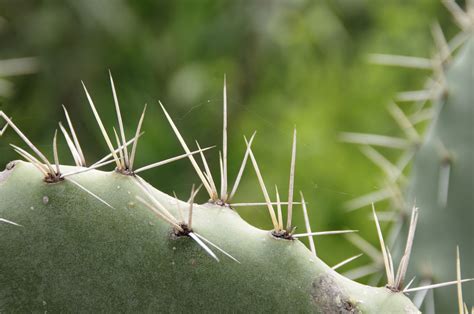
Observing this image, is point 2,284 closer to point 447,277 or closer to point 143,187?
point 143,187

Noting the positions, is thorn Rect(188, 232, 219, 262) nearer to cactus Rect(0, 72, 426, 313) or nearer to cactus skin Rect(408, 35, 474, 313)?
cactus Rect(0, 72, 426, 313)

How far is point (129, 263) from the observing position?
0.85m

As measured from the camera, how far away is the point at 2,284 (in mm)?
834

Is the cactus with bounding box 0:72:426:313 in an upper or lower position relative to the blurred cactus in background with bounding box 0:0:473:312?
upper

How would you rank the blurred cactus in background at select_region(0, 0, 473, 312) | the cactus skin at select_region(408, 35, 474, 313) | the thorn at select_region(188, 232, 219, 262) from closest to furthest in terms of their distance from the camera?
1. the thorn at select_region(188, 232, 219, 262)
2. the cactus skin at select_region(408, 35, 474, 313)
3. the blurred cactus in background at select_region(0, 0, 473, 312)

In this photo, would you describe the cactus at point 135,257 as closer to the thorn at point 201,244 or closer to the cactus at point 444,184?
the thorn at point 201,244

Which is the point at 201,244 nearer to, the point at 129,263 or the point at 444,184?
the point at 129,263

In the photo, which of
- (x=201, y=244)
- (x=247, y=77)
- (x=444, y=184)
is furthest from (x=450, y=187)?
(x=247, y=77)

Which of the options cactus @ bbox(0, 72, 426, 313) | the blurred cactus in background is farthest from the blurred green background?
cactus @ bbox(0, 72, 426, 313)

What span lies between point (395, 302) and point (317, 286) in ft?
0.29

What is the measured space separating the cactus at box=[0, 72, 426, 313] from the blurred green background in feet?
6.74

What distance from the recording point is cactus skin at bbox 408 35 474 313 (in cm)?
162

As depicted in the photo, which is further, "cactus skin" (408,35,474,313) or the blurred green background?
Answer: the blurred green background

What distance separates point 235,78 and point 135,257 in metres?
2.94
